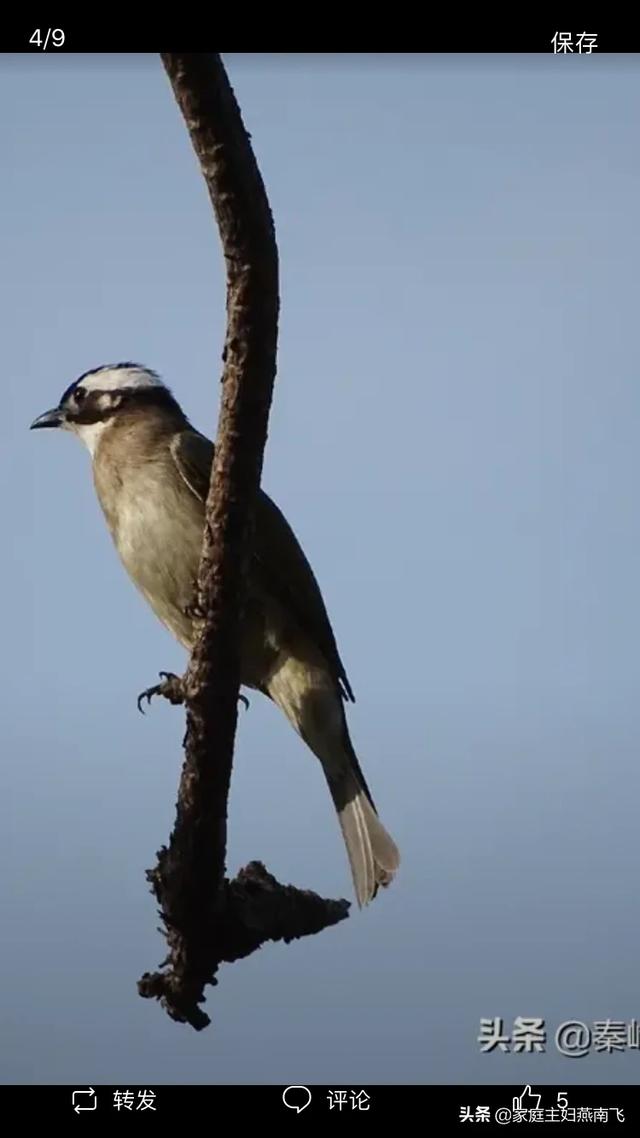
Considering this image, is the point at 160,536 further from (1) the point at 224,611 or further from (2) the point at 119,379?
(1) the point at 224,611

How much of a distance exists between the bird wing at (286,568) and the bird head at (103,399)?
2.06 ft

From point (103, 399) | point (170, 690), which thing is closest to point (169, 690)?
point (170, 690)

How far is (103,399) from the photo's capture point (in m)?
6.30

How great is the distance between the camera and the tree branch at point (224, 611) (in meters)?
3.16

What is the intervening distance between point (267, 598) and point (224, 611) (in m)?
1.66

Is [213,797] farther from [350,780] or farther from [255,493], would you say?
[350,780]

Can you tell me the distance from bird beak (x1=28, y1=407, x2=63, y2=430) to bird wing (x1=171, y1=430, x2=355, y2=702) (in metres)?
0.96

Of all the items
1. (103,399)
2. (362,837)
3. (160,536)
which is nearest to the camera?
(362,837)

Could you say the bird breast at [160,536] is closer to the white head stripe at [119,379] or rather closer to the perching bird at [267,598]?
the perching bird at [267,598]
